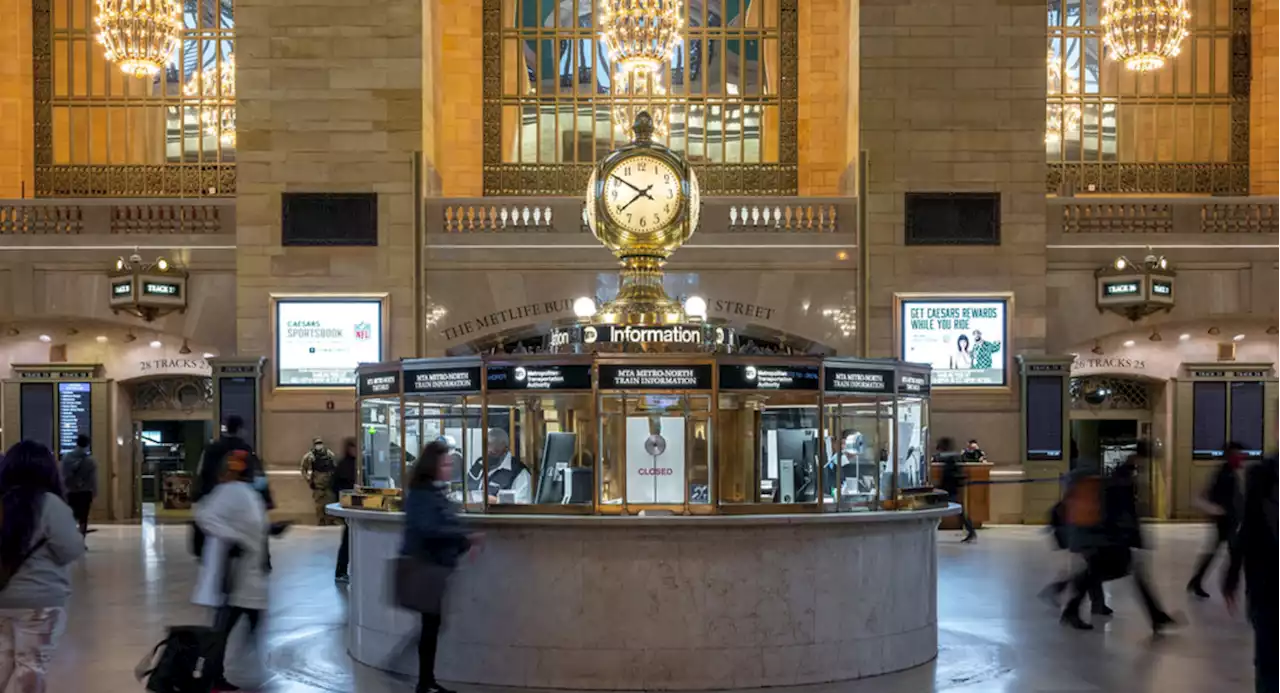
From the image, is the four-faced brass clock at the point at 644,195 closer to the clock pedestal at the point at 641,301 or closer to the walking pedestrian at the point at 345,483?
the clock pedestal at the point at 641,301

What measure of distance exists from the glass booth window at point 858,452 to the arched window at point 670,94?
16947 mm

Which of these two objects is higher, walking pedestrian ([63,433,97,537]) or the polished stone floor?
walking pedestrian ([63,433,97,537])

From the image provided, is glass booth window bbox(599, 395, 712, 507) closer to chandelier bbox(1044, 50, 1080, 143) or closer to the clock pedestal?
the clock pedestal

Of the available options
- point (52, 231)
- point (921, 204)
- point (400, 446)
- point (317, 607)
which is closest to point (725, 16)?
point (921, 204)

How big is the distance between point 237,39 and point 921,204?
10440 mm

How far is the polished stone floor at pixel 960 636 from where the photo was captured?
9.48 meters

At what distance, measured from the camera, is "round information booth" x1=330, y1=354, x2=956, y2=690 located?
9.00 m

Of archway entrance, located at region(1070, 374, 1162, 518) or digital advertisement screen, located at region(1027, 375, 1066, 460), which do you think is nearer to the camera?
digital advertisement screen, located at region(1027, 375, 1066, 460)

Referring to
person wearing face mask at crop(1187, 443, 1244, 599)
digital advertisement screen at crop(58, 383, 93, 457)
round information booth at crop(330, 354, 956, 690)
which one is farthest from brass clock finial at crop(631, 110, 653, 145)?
digital advertisement screen at crop(58, 383, 93, 457)

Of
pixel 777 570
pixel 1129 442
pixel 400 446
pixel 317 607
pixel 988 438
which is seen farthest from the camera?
pixel 1129 442

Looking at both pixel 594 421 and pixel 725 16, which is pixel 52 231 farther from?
pixel 594 421

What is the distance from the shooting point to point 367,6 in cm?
2264

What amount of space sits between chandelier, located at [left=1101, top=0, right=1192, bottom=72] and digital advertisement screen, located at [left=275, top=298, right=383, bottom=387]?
11387 mm

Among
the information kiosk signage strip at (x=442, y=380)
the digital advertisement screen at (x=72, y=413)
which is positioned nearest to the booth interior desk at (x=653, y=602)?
the information kiosk signage strip at (x=442, y=380)
